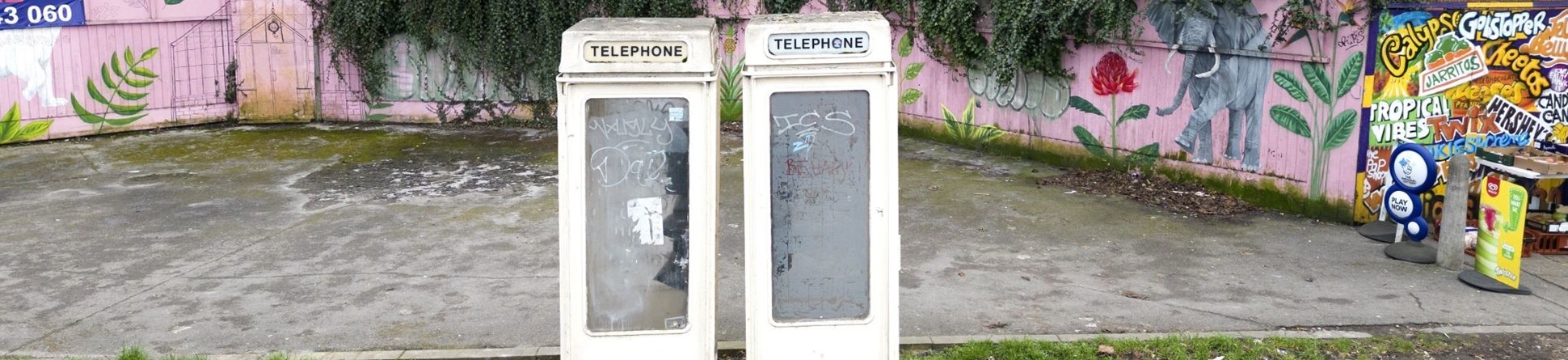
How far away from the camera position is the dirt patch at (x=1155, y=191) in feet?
33.3

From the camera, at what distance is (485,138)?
14.0 metres

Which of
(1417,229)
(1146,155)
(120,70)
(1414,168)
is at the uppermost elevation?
(120,70)

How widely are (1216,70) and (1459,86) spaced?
5.71 ft

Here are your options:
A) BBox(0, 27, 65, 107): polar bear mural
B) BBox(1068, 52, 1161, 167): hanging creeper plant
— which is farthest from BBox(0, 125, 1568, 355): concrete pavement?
BBox(0, 27, 65, 107): polar bear mural

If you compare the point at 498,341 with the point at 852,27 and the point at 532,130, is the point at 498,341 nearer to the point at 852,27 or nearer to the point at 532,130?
the point at 852,27

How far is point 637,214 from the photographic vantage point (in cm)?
571

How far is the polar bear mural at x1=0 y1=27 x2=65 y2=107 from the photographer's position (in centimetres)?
1316

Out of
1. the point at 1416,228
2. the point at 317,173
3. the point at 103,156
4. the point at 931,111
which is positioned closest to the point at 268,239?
the point at 317,173

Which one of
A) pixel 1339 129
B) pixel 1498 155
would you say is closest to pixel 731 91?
pixel 1339 129

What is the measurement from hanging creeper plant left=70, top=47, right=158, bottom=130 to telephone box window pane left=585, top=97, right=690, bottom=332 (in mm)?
10203

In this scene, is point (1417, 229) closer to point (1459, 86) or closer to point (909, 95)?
point (1459, 86)

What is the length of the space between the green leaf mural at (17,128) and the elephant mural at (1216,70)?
1078 centimetres

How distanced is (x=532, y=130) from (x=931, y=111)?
4.31 meters

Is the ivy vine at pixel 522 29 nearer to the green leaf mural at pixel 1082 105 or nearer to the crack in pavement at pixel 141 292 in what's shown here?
the green leaf mural at pixel 1082 105
